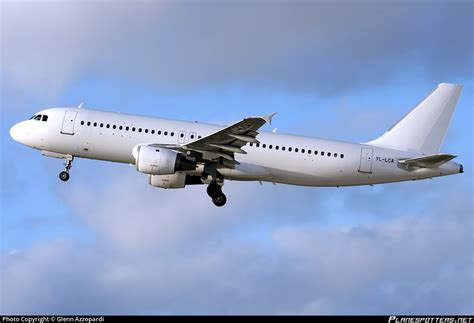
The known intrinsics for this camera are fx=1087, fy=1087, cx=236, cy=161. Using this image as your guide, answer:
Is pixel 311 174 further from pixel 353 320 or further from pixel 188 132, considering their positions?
pixel 353 320

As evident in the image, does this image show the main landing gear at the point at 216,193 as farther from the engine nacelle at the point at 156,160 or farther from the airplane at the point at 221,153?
the engine nacelle at the point at 156,160

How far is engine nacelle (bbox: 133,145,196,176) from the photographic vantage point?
2391 inches

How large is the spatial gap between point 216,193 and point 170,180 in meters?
2.92

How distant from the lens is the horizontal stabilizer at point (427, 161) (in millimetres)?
61906

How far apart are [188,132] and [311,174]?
24.9 feet

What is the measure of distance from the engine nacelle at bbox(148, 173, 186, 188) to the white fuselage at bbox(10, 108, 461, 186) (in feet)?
6.85

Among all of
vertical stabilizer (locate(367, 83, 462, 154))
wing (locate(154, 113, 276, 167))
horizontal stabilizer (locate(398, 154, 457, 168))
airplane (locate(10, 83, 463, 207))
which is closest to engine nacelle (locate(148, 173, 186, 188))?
airplane (locate(10, 83, 463, 207))

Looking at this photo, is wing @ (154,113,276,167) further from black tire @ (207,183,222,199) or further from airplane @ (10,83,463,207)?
black tire @ (207,183,222,199)

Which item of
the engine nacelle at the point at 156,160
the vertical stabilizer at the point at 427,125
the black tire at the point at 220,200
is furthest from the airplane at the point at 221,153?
the vertical stabilizer at the point at 427,125

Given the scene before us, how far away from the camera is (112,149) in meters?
63.0

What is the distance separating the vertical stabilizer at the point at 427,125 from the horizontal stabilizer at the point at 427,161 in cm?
183

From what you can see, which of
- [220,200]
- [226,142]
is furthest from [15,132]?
[226,142]

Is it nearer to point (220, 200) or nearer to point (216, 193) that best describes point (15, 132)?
point (216, 193)

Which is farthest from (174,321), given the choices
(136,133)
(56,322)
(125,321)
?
(136,133)
